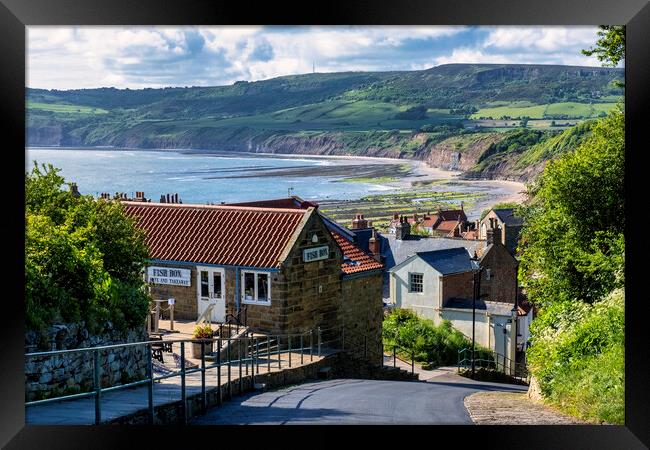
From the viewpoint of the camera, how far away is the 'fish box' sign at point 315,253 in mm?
19688

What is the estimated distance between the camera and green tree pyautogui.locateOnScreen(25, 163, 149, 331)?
1029 centimetres

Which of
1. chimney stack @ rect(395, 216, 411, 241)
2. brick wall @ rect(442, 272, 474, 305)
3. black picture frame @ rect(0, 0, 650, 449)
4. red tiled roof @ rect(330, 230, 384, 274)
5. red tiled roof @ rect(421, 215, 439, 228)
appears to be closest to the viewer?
black picture frame @ rect(0, 0, 650, 449)

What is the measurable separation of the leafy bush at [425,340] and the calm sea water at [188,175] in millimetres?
4545

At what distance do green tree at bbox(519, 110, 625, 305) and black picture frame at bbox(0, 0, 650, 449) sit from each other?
22.3ft

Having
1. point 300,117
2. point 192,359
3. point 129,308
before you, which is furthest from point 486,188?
point 129,308

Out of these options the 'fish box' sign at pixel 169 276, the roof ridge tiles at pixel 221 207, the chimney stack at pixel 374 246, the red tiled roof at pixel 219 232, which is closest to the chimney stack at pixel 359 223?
the chimney stack at pixel 374 246

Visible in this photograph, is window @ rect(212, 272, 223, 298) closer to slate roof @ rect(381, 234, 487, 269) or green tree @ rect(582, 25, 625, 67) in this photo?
green tree @ rect(582, 25, 625, 67)

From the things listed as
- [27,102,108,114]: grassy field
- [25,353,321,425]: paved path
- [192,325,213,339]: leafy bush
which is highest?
[27,102,108,114]: grassy field

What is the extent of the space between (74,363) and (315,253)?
10.1 meters

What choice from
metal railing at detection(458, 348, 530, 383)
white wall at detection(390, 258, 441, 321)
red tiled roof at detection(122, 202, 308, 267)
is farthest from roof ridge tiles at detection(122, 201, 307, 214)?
white wall at detection(390, 258, 441, 321)

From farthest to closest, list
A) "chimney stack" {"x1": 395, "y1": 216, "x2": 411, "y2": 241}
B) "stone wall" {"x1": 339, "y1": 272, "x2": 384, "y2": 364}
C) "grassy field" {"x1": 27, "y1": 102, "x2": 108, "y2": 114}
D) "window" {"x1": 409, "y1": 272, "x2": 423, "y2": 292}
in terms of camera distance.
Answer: "chimney stack" {"x1": 395, "y1": 216, "x2": 411, "y2": 241} → "window" {"x1": 409, "y1": 272, "x2": 423, "y2": 292} → "grassy field" {"x1": 27, "y1": 102, "x2": 108, "y2": 114} → "stone wall" {"x1": 339, "y1": 272, "x2": 384, "y2": 364}

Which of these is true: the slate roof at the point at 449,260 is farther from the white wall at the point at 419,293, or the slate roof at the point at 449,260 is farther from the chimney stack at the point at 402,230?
the chimney stack at the point at 402,230

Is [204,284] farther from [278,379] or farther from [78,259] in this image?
[78,259]

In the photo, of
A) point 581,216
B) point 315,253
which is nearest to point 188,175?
point 315,253
